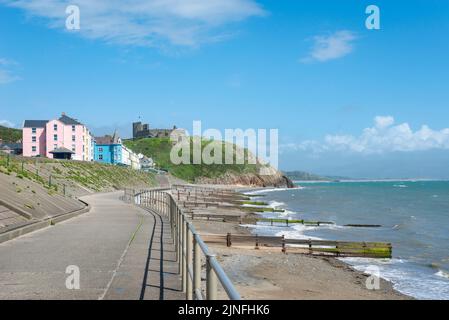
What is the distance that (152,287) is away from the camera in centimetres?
848

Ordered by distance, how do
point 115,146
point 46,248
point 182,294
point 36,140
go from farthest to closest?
1. point 115,146
2. point 36,140
3. point 46,248
4. point 182,294

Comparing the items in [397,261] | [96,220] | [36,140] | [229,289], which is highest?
[36,140]

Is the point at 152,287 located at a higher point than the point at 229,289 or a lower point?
lower

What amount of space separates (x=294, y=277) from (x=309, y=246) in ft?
25.7

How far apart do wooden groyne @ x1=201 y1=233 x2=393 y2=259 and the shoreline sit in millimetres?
803

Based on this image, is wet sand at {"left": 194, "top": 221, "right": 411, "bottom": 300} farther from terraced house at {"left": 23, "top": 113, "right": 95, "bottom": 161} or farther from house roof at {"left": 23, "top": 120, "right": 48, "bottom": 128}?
house roof at {"left": 23, "top": 120, "right": 48, "bottom": 128}

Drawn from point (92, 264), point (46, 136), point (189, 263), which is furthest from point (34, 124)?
point (189, 263)

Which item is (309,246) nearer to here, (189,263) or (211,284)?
(189,263)

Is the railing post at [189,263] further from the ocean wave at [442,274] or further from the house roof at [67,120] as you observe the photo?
the house roof at [67,120]

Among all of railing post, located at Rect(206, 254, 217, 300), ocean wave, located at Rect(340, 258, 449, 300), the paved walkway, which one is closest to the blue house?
ocean wave, located at Rect(340, 258, 449, 300)

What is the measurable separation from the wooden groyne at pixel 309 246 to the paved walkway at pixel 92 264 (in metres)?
11.7
